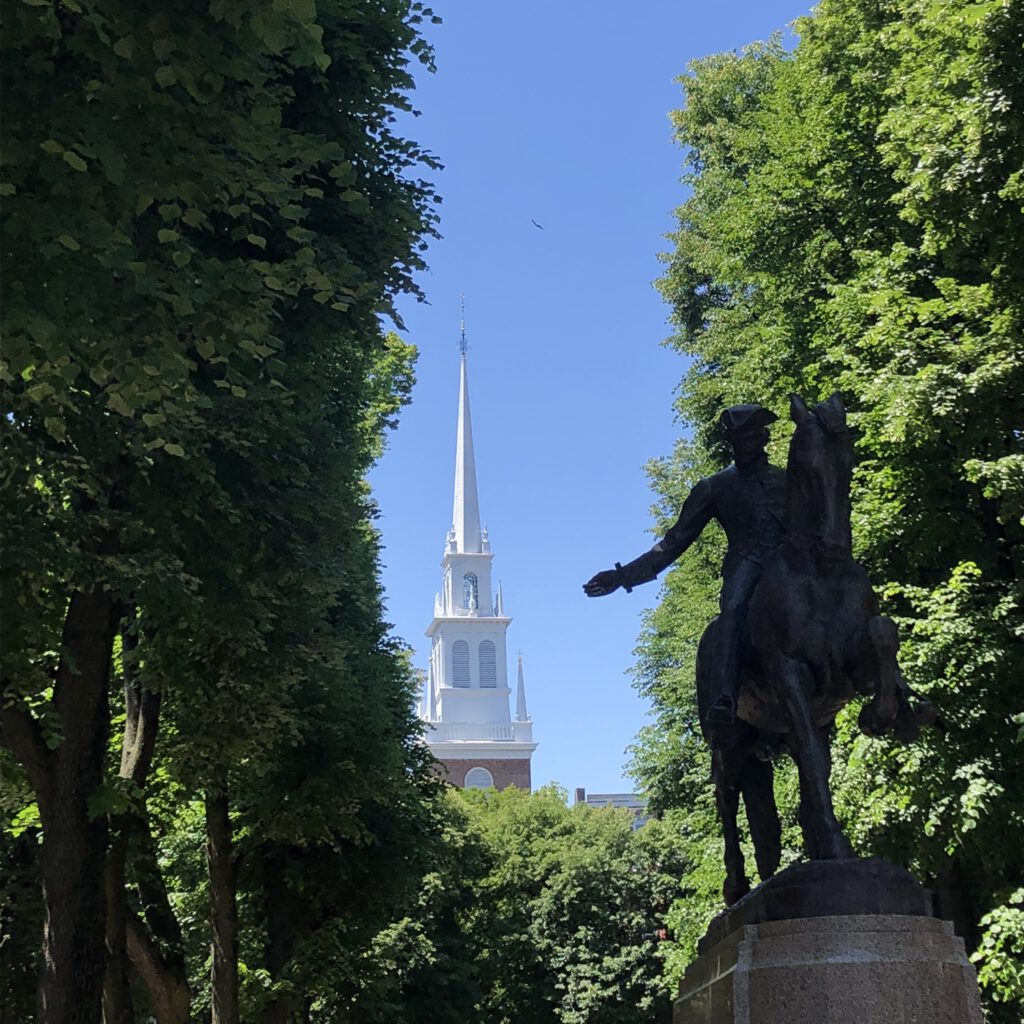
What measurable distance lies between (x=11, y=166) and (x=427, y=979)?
106ft

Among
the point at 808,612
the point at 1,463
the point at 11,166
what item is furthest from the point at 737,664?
the point at 1,463

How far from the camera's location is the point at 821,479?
730 centimetres

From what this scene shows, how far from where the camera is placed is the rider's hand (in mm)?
8508

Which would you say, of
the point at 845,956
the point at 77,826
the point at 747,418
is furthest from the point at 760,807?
the point at 77,826

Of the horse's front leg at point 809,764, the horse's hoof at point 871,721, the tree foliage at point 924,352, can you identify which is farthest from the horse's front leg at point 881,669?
the tree foliage at point 924,352

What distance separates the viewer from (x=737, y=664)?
25.0 ft

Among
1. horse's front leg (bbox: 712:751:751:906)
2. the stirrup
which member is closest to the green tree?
the stirrup

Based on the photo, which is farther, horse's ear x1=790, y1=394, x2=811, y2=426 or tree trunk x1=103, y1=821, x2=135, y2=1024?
Answer: tree trunk x1=103, y1=821, x2=135, y2=1024

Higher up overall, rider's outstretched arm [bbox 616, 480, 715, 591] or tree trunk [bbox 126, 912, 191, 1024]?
rider's outstretched arm [bbox 616, 480, 715, 591]

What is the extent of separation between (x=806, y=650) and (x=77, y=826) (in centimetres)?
817

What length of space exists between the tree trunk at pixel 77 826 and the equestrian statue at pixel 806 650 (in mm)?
6990

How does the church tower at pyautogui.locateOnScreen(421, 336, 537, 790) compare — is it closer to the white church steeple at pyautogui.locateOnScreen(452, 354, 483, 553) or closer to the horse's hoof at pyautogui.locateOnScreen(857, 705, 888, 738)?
the white church steeple at pyautogui.locateOnScreen(452, 354, 483, 553)

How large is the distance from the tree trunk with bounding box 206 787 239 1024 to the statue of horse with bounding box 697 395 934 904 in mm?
14405

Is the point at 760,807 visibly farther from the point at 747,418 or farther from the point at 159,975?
the point at 159,975
